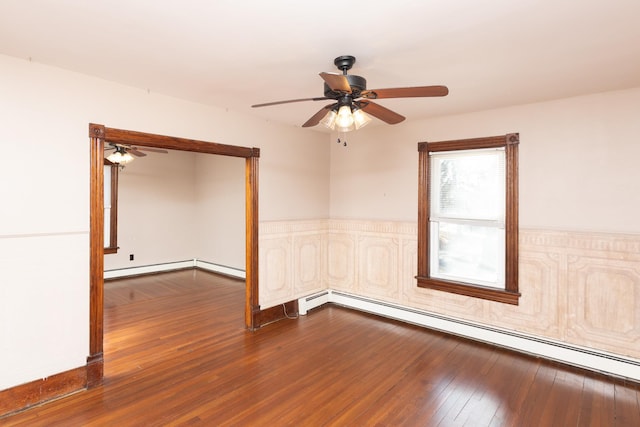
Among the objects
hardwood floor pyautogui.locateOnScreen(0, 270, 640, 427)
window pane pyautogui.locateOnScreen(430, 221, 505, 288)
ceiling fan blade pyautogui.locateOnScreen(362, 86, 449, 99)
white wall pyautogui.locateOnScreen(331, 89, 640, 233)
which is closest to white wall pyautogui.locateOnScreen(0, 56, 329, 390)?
hardwood floor pyautogui.locateOnScreen(0, 270, 640, 427)

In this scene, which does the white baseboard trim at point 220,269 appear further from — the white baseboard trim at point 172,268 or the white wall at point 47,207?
the white wall at point 47,207

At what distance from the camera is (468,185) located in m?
4.12

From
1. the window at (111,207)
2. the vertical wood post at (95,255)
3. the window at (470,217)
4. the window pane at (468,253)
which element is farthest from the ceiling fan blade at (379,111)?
the window at (111,207)

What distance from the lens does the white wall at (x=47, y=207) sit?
2547mm

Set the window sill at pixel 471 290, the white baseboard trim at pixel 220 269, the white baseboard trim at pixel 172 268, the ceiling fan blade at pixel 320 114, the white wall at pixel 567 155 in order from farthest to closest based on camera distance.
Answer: the white baseboard trim at pixel 220 269 → the white baseboard trim at pixel 172 268 → the window sill at pixel 471 290 → the white wall at pixel 567 155 → the ceiling fan blade at pixel 320 114

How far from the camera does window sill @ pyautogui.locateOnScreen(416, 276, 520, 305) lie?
376 centimetres

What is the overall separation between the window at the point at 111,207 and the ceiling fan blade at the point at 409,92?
5780mm

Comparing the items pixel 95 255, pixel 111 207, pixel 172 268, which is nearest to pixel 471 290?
pixel 95 255

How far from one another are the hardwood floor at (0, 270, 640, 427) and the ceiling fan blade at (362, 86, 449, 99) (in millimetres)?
2281

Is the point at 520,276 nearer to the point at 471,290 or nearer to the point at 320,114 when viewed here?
the point at 471,290

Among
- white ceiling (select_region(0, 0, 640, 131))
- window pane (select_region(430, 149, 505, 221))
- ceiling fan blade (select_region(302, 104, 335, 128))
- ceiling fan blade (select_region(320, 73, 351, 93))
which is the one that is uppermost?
white ceiling (select_region(0, 0, 640, 131))

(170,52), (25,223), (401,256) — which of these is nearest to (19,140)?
(25,223)

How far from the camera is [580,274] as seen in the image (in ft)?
11.1

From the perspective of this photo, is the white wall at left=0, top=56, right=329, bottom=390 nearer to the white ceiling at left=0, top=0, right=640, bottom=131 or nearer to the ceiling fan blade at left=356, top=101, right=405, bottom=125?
the white ceiling at left=0, top=0, right=640, bottom=131
